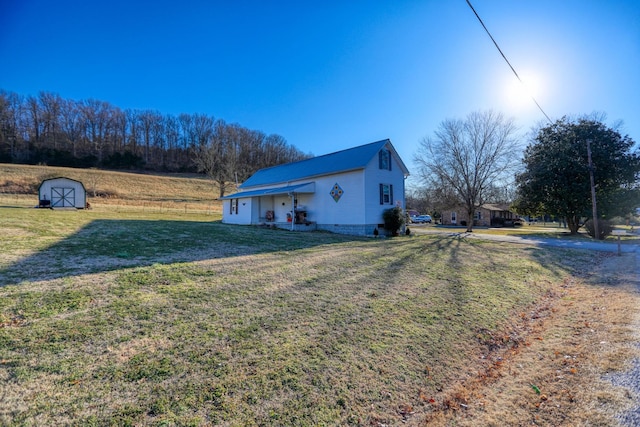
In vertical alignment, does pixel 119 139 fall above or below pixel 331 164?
above

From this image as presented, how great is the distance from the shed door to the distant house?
158 feet

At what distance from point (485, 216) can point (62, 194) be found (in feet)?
175

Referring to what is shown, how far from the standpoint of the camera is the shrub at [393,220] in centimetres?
1914

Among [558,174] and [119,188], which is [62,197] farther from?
[558,174]

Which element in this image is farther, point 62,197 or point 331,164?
point 62,197

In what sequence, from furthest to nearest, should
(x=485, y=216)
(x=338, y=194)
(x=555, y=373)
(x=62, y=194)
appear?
(x=485, y=216), (x=62, y=194), (x=338, y=194), (x=555, y=373)

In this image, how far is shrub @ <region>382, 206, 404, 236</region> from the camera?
754 inches

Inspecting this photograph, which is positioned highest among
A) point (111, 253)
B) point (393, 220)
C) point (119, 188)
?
point (119, 188)

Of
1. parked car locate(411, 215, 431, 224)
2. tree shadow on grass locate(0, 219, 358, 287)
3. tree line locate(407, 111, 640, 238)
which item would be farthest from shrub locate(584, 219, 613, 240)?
parked car locate(411, 215, 431, 224)

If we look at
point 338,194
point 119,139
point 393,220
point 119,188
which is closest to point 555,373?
point 393,220

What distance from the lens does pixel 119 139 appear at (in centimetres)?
7062

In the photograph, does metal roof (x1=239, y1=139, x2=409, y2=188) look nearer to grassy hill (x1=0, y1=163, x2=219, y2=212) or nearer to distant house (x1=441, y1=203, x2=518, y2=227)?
grassy hill (x1=0, y1=163, x2=219, y2=212)

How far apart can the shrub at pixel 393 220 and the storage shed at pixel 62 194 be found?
28.4m

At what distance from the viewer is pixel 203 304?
191 inches
